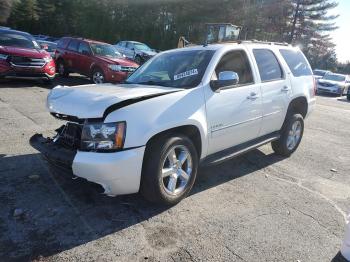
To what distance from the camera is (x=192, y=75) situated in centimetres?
441

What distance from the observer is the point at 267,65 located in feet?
18.1

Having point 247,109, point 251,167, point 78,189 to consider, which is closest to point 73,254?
point 78,189

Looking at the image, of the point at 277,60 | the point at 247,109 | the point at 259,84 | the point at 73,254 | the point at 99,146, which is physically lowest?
the point at 73,254

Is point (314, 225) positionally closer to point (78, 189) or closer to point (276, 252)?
point (276, 252)

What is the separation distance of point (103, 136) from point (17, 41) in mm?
9504

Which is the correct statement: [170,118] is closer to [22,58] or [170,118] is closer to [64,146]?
[64,146]

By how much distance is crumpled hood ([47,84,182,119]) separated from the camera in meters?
3.54

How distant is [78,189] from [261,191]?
2369 millimetres

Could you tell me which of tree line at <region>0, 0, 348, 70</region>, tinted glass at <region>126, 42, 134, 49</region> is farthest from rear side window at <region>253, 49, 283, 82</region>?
tree line at <region>0, 0, 348, 70</region>

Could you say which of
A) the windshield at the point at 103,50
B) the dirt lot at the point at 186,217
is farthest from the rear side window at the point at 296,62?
the windshield at the point at 103,50

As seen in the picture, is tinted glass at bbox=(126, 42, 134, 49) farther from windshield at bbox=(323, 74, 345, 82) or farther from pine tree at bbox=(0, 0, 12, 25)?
pine tree at bbox=(0, 0, 12, 25)

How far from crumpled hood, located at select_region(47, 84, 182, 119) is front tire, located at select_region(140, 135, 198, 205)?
1.85 feet

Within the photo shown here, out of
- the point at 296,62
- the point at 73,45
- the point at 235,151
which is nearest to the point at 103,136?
the point at 235,151

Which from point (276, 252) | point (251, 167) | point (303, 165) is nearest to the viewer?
point (276, 252)
